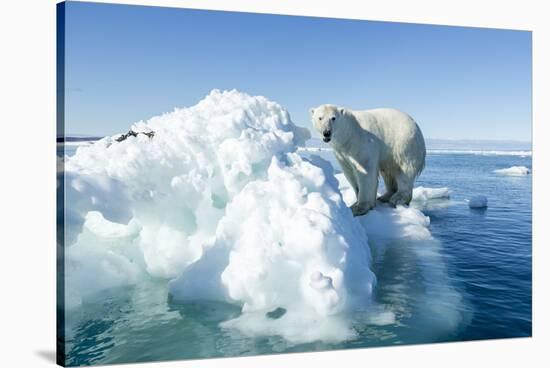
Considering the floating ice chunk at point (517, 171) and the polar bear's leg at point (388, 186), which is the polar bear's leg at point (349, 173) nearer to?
the polar bear's leg at point (388, 186)

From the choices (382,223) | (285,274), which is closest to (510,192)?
(382,223)

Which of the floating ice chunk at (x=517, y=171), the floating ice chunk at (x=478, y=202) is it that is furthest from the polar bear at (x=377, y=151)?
the floating ice chunk at (x=517, y=171)

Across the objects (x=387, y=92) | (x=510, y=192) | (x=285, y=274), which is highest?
(x=387, y=92)

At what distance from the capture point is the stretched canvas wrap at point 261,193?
441cm

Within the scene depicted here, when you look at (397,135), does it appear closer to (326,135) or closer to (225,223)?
(326,135)

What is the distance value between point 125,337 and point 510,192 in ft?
16.4

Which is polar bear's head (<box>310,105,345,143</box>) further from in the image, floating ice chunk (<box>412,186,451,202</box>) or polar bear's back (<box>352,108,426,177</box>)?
floating ice chunk (<box>412,186,451,202</box>)

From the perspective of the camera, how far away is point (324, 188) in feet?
16.8

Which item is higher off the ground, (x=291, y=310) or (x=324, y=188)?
(x=324, y=188)

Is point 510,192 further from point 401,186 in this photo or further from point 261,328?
point 261,328

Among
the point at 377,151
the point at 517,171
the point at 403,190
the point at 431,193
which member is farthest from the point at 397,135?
the point at 517,171

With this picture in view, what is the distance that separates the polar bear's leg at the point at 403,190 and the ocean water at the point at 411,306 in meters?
0.38

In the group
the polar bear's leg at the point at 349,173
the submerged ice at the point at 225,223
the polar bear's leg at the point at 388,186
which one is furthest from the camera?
the polar bear's leg at the point at 388,186

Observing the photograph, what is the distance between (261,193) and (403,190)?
2718 millimetres
